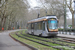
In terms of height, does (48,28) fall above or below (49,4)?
below

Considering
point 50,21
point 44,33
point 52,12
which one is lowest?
point 44,33

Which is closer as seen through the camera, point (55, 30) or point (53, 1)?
point (55, 30)

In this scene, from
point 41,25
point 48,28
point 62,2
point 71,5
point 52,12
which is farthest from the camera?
point 52,12

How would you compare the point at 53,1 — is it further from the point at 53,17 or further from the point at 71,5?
the point at 53,17

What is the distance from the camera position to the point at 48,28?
21.2 m

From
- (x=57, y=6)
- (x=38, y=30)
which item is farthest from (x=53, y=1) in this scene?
(x=38, y=30)

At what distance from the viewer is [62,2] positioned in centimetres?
4316

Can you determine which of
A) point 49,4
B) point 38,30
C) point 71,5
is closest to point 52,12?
point 49,4

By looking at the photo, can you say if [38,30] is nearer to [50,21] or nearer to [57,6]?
[50,21]

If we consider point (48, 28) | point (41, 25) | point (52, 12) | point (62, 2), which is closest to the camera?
point (48, 28)

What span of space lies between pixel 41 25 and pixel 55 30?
2.62 meters

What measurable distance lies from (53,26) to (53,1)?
2221 cm

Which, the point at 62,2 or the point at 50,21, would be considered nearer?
the point at 50,21

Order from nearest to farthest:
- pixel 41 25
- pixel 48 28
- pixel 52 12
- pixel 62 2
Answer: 1. pixel 48 28
2. pixel 41 25
3. pixel 62 2
4. pixel 52 12
